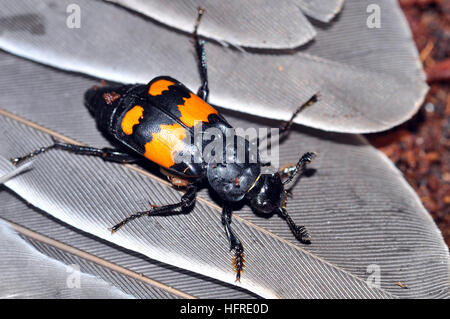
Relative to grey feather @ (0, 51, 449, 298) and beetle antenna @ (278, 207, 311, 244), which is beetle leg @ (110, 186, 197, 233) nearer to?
grey feather @ (0, 51, 449, 298)

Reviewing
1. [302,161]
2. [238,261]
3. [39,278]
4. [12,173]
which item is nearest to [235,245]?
[238,261]

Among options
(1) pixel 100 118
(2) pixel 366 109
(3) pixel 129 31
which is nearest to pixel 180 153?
(1) pixel 100 118

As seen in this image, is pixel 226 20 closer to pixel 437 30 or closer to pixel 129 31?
pixel 129 31

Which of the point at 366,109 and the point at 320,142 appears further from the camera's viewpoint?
the point at 320,142

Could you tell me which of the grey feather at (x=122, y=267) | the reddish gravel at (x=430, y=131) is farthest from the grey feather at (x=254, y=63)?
the grey feather at (x=122, y=267)

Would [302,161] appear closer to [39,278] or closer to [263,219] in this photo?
[263,219]
